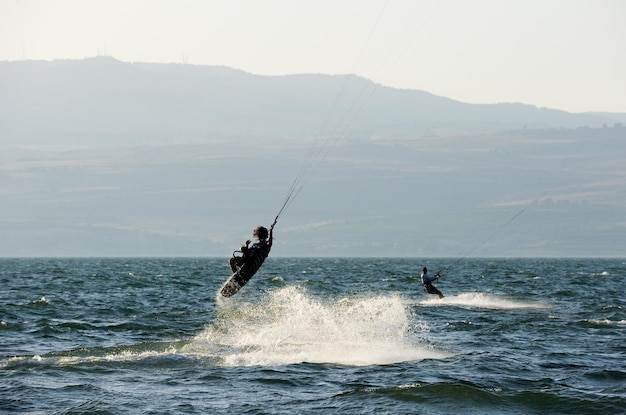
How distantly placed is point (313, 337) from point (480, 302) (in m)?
19.7

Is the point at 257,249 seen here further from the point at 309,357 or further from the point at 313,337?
the point at 309,357

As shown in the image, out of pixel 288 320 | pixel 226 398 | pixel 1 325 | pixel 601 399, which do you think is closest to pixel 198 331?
pixel 288 320

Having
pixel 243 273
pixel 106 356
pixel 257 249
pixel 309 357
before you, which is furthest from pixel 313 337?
pixel 106 356

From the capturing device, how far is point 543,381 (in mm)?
24031

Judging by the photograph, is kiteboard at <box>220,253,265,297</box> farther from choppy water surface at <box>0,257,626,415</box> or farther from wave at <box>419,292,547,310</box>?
wave at <box>419,292,547,310</box>

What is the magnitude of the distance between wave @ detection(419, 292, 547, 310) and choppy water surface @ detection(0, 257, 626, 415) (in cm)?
35

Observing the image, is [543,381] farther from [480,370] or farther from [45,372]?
[45,372]

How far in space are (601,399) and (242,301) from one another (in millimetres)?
29134

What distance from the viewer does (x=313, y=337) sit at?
3088cm

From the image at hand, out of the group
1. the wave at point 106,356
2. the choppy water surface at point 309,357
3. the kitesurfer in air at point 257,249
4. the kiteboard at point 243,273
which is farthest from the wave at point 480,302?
the wave at point 106,356

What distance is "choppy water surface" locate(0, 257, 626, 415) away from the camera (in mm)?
21547

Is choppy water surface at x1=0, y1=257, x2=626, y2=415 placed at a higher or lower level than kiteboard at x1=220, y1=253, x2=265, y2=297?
lower

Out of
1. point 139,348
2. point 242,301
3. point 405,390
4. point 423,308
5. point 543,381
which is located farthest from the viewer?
point 242,301

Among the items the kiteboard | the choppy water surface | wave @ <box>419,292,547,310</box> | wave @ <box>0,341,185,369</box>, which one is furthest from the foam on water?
wave @ <box>419,292,547,310</box>
